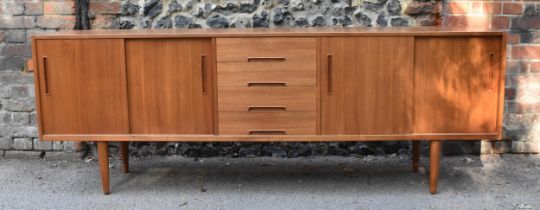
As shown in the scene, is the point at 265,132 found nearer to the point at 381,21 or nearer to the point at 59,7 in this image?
the point at 381,21

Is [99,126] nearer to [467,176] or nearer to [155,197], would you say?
[155,197]

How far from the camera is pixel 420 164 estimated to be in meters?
4.00

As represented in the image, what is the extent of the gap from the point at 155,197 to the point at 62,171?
907 millimetres

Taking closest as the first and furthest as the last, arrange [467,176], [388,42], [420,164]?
[388,42], [467,176], [420,164]

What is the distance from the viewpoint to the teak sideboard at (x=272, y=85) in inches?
124

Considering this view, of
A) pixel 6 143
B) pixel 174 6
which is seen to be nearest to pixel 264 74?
pixel 174 6

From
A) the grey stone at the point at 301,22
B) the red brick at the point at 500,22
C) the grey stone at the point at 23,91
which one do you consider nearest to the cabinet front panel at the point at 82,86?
the grey stone at the point at 23,91

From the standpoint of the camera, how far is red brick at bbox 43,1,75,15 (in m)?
3.96

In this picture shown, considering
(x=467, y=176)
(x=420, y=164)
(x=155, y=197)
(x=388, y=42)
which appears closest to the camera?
(x=388, y=42)

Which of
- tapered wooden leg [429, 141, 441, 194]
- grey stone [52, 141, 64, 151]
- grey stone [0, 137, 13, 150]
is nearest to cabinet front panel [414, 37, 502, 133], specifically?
tapered wooden leg [429, 141, 441, 194]

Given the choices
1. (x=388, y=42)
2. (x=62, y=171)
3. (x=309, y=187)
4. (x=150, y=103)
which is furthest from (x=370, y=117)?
(x=62, y=171)

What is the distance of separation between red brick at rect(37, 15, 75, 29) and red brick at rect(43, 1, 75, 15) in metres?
0.03

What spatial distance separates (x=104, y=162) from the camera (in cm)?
339

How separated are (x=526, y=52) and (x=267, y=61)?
1959mm
